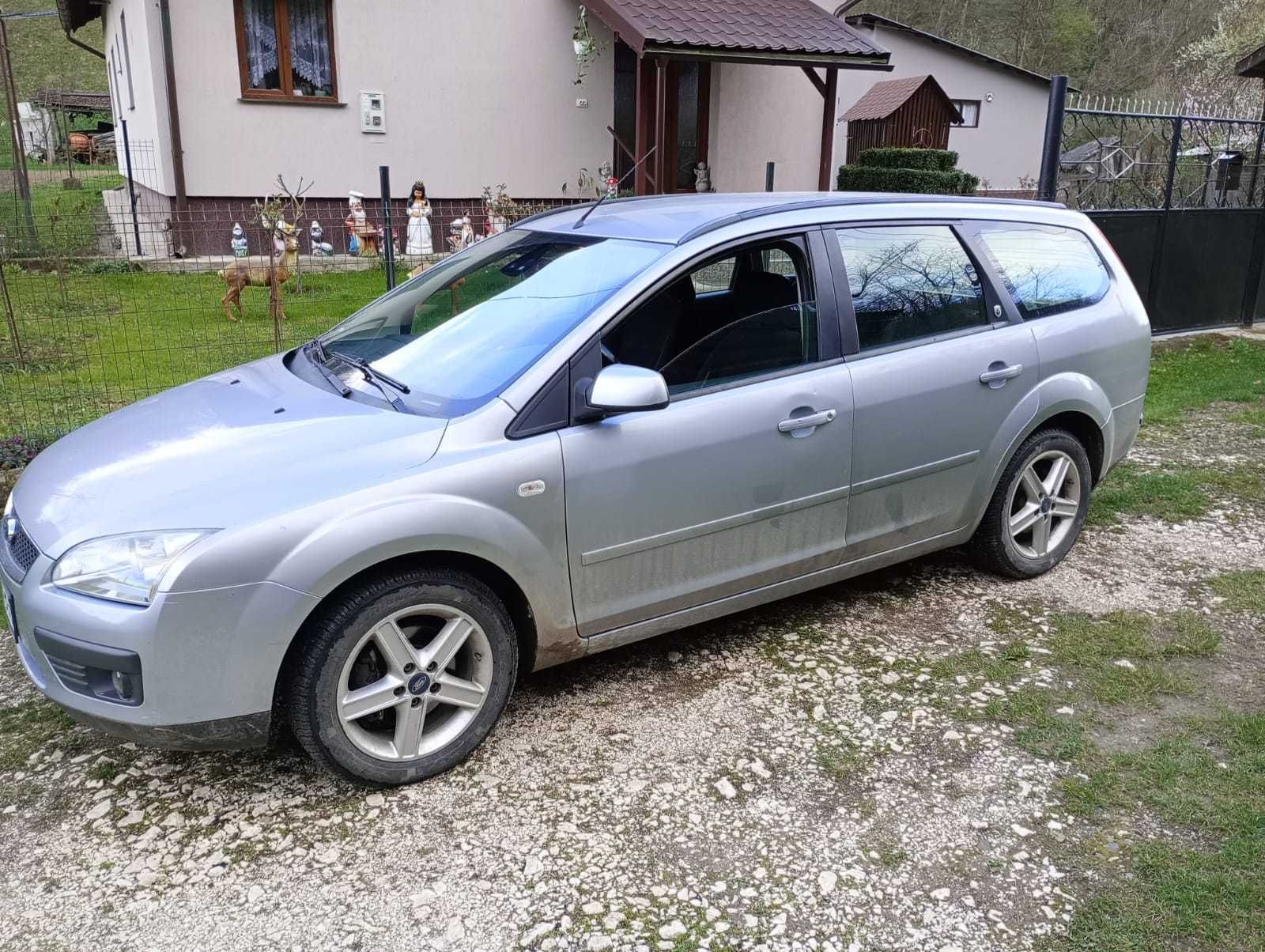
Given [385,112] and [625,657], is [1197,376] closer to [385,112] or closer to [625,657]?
[625,657]

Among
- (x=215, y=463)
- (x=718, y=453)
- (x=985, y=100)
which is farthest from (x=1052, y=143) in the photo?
(x=985, y=100)

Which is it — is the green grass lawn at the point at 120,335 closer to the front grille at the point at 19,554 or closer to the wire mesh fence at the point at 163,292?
the wire mesh fence at the point at 163,292

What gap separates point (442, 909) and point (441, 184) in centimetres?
1371

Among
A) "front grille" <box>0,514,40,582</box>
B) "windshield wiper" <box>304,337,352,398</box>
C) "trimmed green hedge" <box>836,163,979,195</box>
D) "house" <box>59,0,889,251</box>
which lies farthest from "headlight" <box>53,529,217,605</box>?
"trimmed green hedge" <box>836,163,979,195</box>

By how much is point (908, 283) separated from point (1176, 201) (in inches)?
295

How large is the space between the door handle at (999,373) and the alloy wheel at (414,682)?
2283mm

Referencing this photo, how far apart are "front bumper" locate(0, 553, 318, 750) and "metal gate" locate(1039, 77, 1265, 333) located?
796 centimetres

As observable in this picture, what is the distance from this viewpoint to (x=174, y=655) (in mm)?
2662

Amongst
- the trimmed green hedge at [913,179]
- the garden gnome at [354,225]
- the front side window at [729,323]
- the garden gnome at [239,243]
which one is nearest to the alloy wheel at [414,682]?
the front side window at [729,323]

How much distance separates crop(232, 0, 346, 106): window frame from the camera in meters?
13.4

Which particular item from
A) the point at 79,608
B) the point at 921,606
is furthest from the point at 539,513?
the point at 921,606

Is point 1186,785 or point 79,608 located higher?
point 79,608

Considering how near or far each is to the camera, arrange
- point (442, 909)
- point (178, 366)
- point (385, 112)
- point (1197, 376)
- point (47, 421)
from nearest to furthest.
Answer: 1. point (442, 909)
2. point (47, 421)
3. point (178, 366)
4. point (1197, 376)
5. point (385, 112)

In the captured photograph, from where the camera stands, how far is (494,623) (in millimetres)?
3115
